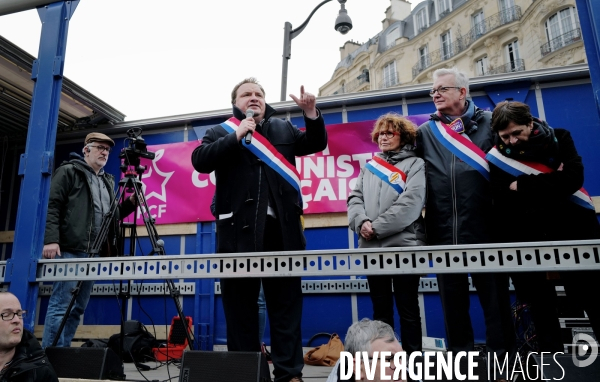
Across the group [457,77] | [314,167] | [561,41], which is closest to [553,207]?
[457,77]

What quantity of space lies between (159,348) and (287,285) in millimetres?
2577

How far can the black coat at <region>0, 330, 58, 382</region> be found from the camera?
1931 mm

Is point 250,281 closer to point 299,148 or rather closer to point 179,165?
point 299,148

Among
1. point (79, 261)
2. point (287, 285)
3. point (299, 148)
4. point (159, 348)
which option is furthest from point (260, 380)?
point (159, 348)

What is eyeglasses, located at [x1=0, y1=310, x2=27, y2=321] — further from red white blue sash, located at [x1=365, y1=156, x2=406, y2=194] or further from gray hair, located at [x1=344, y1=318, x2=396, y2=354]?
red white blue sash, located at [x1=365, y1=156, x2=406, y2=194]

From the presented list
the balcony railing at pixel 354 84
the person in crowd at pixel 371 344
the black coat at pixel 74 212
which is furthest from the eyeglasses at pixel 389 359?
the balcony railing at pixel 354 84

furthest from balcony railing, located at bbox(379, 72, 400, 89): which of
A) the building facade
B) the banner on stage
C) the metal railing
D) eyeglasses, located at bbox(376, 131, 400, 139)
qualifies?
eyeglasses, located at bbox(376, 131, 400, 139)

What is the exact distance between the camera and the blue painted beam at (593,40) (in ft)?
5.97

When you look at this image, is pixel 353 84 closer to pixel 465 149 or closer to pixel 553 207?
pixel 465 149

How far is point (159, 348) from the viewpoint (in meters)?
4.20

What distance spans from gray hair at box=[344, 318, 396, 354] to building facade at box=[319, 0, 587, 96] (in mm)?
21126

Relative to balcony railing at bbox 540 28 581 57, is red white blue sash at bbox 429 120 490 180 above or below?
below

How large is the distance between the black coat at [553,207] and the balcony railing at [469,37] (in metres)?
26.2

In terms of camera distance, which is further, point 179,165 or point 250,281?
point 179,165
